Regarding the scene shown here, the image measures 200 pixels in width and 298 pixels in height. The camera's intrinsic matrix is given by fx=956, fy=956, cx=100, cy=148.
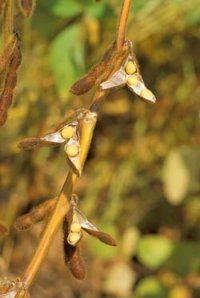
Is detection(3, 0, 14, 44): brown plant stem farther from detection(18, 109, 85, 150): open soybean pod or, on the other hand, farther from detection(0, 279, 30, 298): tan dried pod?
detection(0, 279, 30, 298): tan dried pod

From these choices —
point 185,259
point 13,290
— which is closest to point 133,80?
point 13,290

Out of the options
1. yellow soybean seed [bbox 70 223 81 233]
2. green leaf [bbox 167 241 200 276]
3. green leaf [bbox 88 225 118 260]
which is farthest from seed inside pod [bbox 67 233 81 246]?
green leaf [bbox 88 225 118 260]

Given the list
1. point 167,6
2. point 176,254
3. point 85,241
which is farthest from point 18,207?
point 167,6

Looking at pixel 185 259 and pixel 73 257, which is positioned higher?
pixel 73 257

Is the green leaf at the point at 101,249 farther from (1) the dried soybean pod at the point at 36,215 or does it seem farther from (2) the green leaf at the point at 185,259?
(1) the dried soybean pod at the point at 36,215

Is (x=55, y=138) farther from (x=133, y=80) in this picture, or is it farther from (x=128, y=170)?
(x=128, y=170)

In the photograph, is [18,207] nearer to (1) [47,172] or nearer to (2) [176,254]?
(1) [47,172]
